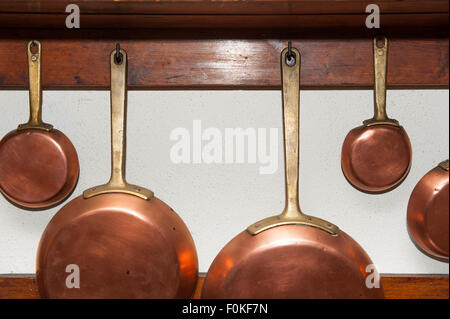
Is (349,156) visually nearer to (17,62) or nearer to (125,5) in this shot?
(125,5)

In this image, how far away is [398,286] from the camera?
2.55ft

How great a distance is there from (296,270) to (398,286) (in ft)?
0.63

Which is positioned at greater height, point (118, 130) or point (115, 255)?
point (118, 130)

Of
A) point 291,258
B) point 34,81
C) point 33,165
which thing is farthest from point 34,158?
point 291,258

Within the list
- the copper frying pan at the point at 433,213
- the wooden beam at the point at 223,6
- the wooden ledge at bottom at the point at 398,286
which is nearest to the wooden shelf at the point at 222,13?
the wooden beam at the point at 223,6

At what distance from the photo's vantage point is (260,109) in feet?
2.54

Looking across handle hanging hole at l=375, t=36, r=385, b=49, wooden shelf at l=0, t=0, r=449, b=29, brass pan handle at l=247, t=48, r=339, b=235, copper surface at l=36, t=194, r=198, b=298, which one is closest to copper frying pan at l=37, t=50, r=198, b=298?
copper surface at l=36, t=194, r=198, b=298

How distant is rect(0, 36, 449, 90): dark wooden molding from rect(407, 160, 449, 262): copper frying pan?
16 centimetres

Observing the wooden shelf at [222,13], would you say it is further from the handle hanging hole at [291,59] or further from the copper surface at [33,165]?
the copper surface at [33,165]

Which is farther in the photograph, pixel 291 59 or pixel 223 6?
pixel 291 59

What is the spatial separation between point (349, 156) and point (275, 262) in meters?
0.20

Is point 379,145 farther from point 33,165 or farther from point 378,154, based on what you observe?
point 33,165

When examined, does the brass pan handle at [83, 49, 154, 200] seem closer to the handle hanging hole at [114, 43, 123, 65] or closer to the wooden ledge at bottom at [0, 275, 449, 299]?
the handle hanging hole at [114, 43, 123, 65]
